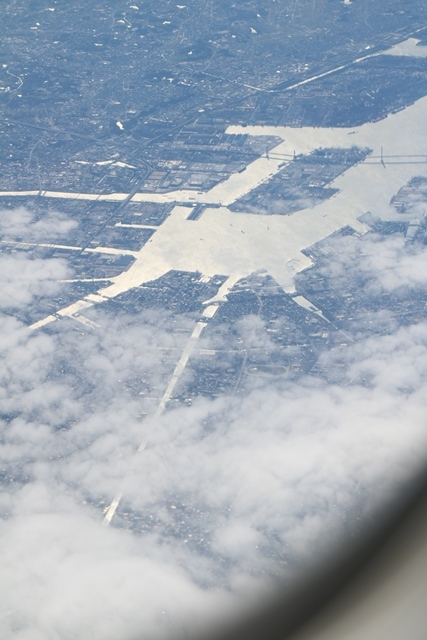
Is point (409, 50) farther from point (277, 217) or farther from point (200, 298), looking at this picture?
point (200, 298)

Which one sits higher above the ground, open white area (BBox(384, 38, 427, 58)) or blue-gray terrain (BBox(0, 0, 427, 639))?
blue-gray terrain (BBox(0, 0, 427, 639))

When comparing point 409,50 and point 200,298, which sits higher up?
point 200,298

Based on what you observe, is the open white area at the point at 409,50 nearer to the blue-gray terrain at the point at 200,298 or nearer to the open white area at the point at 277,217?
the blue-gray terrain at the point at 200,298

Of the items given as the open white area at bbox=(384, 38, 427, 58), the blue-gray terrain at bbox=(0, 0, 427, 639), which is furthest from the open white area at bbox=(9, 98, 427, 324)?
the open white area at bbox=(384, 38, 427, 58)

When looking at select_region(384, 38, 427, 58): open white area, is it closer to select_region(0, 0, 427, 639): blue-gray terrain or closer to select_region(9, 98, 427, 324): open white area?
select_region(0, 0, 427, 639): blue-gray terrain

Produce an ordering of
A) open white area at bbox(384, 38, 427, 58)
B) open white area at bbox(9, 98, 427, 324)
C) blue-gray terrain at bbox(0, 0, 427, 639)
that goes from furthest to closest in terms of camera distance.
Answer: open white area at bbox(384, 38, 427, 58)
open white area at bbox(9, 98, 427, 324)
blue-gray terrain at bbox(0, 0, 427, 639)

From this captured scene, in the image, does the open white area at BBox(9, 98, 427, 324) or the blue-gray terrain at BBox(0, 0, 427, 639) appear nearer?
the blue-gray terrain at BBox(0, 0, 427, 639)

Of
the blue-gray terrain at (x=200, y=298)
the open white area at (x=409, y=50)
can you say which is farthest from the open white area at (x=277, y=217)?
the open white area at (x=409, y=50)

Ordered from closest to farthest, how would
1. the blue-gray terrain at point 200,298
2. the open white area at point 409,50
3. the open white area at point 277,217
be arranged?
1. the blue-gray terrain at point 200,298
2. the open white area at point 277,217
3. the open white area at point 409,50

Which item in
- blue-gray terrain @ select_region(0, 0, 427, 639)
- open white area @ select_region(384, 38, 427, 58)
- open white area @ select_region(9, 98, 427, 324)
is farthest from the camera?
open white area @ select_region(384, 38, 427, 58)

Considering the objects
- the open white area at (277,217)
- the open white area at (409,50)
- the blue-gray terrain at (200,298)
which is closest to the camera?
the blue-gray terrain at (200,298)

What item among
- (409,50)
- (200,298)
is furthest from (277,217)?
(409,50)

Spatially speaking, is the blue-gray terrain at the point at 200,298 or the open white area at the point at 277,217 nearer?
the blue-gray terrain at the point at 200,298
